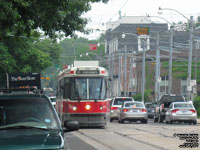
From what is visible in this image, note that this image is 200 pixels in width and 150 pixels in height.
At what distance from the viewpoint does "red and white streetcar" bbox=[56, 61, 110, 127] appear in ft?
89.1

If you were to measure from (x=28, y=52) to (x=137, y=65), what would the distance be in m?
34.3

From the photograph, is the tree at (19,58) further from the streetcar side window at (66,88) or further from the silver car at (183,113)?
the streetcar side window at (66,88)

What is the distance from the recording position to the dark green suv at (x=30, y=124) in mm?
7852

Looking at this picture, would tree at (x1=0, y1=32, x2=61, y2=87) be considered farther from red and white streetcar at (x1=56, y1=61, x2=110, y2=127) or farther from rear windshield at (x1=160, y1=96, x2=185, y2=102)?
red and white streetcar at (x1=56, y1=61, x2=110, y2=127)

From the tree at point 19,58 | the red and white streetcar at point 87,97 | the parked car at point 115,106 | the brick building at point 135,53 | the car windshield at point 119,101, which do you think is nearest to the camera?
the red and white streetcar at point 87,97

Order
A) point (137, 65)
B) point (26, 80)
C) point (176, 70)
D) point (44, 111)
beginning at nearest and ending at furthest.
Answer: point (44, 111) → point (26, 80) → point (176, 70) → point (137, 65)

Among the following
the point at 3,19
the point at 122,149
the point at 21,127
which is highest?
the point at 3,19

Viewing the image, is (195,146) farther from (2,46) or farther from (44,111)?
(2,46)

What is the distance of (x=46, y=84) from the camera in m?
157

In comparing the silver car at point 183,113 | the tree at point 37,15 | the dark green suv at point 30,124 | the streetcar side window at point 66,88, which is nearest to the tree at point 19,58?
the silver car at point 183,113

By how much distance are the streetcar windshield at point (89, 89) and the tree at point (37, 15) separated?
620 cm

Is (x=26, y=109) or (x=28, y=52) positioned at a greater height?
(x=28, y=52)

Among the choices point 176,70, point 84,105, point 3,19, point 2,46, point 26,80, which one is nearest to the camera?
point 3,19

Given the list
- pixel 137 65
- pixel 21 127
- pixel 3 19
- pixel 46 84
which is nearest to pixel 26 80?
pixel 3 19
